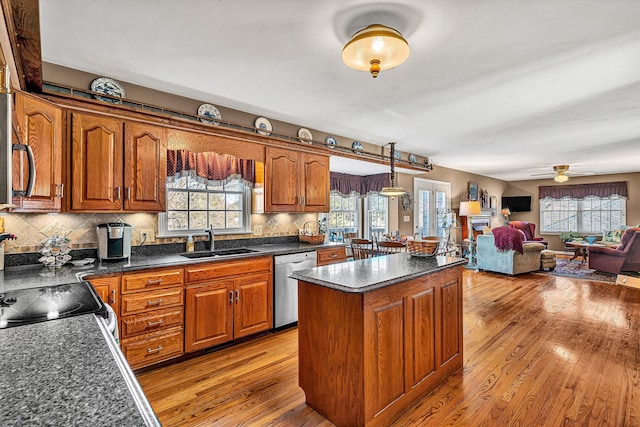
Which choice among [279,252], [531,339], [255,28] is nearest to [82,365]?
[255,28]

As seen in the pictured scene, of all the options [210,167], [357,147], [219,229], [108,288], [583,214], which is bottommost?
[108,288]

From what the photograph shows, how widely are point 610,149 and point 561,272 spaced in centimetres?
252

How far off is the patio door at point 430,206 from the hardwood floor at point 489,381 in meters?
3.17

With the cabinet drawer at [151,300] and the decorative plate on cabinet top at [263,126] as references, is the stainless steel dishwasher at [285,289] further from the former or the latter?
the decorative plate on cabinet top at [263,126]

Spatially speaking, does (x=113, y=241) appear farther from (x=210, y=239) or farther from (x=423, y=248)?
(x=423, y=248)

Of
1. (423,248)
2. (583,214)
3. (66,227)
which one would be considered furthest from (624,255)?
(66,227)

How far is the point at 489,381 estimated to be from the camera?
7.93ft

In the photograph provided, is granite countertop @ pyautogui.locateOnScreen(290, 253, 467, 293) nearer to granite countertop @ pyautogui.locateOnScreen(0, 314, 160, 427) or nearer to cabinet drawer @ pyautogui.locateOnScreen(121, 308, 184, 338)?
granite countertop @ pyautogui.locateOnScreen(0, 314, 160, 427)

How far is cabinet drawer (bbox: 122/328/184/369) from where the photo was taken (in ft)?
Answer: 8.10

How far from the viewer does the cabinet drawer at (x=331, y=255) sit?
3777 mm

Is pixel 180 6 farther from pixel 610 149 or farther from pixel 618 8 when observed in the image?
pixel 610 149

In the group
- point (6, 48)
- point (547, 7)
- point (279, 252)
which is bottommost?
point (279, 252)

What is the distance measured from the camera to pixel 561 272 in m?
6.59

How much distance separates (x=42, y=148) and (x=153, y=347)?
1.67m
